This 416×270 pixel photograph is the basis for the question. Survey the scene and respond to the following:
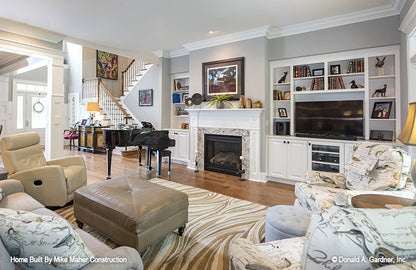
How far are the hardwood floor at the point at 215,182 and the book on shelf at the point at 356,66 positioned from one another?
2.30 m

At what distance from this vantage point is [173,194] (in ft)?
7.09

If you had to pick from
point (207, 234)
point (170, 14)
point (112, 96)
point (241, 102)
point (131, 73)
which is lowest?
point (207, 234)

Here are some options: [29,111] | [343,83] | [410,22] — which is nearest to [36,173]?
[343,83]

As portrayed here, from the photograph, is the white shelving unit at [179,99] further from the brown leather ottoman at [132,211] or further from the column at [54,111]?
the brown leather ottoman at [132,211]

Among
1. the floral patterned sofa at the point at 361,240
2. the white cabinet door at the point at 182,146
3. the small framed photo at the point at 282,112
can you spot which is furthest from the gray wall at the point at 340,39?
the floral patterned sofa at the point at 361,240

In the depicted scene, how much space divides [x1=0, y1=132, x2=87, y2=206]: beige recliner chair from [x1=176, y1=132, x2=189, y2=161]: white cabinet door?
2772 millimetres

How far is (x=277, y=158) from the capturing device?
424cm

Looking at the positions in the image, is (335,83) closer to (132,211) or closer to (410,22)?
(410,22)

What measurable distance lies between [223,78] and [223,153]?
1.65m

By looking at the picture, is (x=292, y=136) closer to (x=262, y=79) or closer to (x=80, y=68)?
(x=262, y=79)

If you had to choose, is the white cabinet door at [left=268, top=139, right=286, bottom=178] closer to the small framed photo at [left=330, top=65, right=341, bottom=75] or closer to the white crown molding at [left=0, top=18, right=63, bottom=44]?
the small framed photo at [left=330, top=65, right=341, bottom=75]

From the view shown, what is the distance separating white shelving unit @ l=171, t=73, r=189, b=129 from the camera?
596cm

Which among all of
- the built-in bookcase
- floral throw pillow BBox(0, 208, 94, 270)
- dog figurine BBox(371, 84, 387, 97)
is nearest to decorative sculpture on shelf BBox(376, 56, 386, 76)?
the built-in bookcase

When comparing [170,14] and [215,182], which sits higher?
[170,14]
